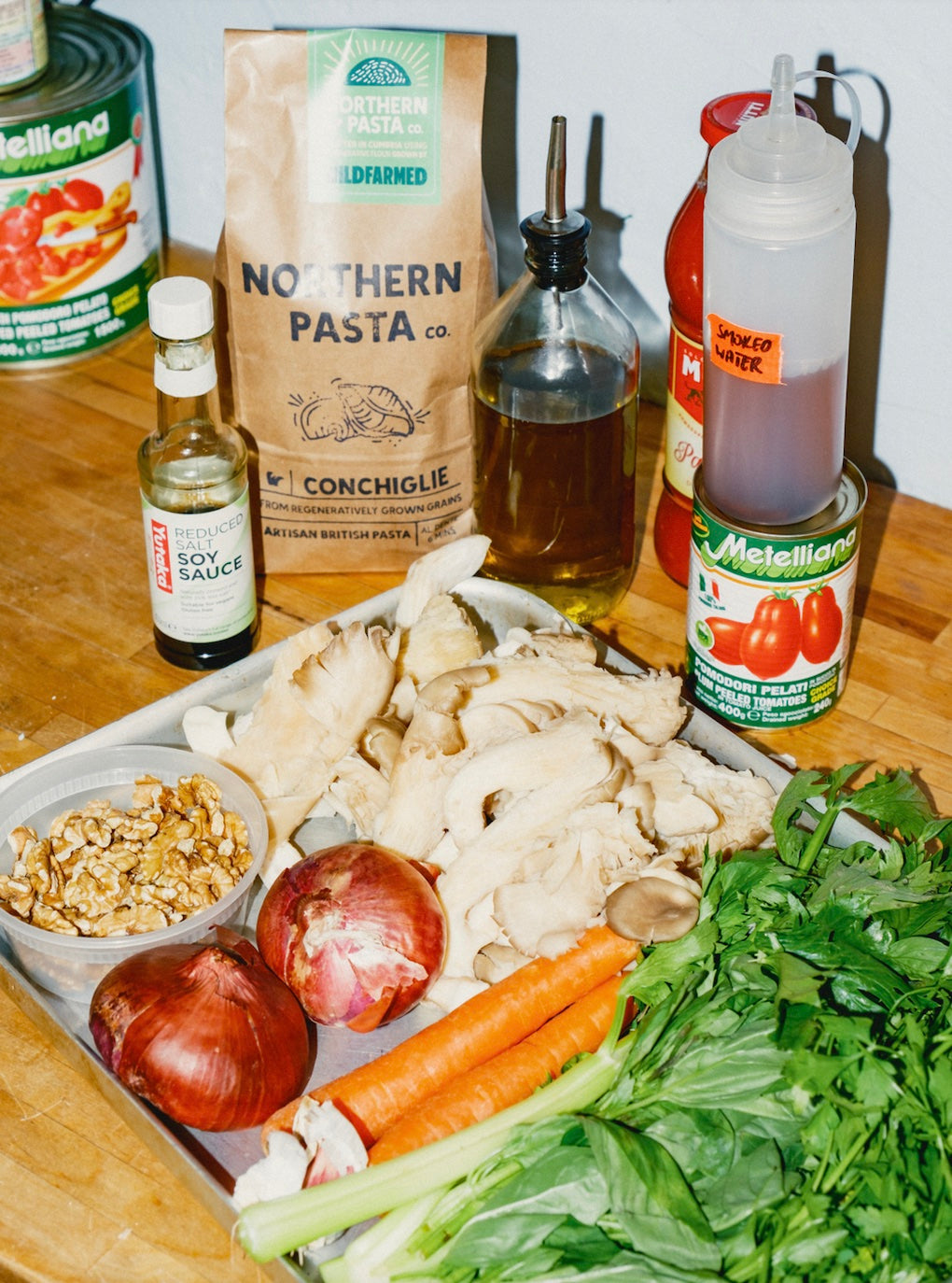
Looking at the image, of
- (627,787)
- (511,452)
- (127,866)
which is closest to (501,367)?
(511,452)

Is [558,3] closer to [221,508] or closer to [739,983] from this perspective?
[221,508]

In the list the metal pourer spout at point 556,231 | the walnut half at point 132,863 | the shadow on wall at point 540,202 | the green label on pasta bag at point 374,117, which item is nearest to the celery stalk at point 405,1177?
the walnut half at point 132,863

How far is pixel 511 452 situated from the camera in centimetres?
114

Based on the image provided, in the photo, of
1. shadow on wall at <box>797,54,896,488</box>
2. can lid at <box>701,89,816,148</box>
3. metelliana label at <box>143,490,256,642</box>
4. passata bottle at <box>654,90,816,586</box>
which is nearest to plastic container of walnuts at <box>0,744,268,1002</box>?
metelliana label at <box>143,490,256,642</box>

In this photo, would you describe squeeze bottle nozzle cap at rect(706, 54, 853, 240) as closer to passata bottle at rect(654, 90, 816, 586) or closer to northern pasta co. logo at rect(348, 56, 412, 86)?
passata bottle at rect(654, 90, 816, 586)

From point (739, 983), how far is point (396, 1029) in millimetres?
235

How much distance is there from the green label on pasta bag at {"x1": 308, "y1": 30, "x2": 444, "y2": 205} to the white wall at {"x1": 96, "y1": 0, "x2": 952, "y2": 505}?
25 cm

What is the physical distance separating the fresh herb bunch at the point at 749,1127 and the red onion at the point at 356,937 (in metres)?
0.11

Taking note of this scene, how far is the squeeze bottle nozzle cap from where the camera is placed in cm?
90

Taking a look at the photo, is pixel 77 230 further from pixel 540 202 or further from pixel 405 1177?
pixel 405 1177

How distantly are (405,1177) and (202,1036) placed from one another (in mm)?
138

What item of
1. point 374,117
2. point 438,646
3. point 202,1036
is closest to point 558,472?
point 438,646

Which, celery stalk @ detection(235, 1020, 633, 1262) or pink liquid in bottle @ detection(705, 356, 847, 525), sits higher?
pink liquid in bottle @ detection(705, 356, 847, 525)

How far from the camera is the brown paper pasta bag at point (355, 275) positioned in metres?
1.09
